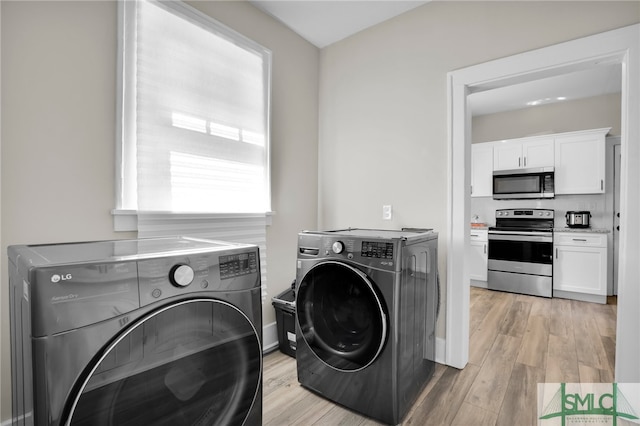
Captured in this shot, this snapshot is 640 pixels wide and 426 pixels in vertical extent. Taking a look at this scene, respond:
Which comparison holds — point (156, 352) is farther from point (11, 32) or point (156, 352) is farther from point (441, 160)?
point (441, 160)

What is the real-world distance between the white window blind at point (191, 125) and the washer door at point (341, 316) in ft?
2.49

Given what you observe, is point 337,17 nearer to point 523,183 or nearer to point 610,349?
point 610,349

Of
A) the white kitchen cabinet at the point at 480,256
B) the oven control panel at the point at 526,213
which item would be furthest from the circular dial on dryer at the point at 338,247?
the oven control panel at the point at 526,213

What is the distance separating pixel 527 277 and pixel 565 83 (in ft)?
8.12

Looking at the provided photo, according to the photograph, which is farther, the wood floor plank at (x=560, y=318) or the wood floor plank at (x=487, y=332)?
the wood floor plank at (x=560, y=318)

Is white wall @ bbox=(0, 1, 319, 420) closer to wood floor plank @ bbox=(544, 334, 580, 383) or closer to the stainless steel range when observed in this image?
wood floor plank @ bbox=(544, 334, 580, 383)

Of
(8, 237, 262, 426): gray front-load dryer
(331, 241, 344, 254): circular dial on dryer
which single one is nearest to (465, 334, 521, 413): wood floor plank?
(331, 241, 344, 254): circular dial on dryer

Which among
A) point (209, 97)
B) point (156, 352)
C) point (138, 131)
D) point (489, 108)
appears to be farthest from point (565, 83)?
point (156, 352)

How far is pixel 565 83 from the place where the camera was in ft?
12.8

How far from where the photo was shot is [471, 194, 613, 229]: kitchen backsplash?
4.24 metres

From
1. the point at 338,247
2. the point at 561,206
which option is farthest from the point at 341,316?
the point at 561,206

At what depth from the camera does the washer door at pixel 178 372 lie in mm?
840

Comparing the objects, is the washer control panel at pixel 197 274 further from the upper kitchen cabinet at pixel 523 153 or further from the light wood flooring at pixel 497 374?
the upper kitchen cabinet at pixel 523 153

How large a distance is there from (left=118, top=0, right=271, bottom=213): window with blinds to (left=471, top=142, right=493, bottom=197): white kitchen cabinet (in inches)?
147
